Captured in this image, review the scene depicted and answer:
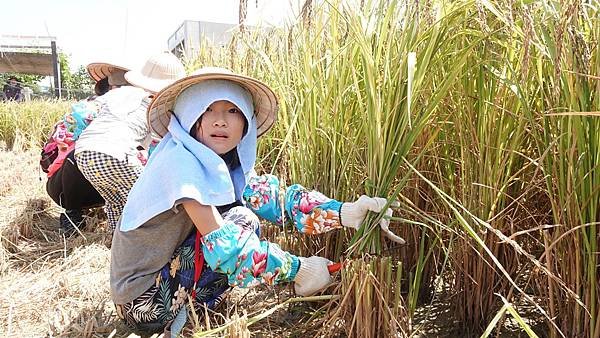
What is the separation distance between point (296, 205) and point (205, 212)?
0.26 m

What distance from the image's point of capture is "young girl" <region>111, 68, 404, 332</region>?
117cm

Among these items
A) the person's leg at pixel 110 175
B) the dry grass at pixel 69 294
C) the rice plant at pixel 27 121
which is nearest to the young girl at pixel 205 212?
the dry grass at pixel 69 294

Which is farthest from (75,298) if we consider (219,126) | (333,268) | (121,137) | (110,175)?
(333,268)

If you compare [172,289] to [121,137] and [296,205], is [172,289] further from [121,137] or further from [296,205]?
[121,137]

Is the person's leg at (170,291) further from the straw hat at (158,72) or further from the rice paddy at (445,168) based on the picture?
the straw hat at (158,72)

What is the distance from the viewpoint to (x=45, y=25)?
2.84 m

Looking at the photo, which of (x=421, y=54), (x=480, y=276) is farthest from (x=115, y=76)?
(x=480, y=276)

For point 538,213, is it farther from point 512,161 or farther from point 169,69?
point 169,69

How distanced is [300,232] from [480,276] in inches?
19.7

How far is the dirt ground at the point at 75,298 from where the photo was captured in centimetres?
129

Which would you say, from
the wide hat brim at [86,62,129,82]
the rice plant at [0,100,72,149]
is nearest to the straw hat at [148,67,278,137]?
the wide hat brim at [86,62,129,82]

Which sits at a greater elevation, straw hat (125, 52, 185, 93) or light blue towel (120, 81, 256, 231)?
straw hat (125, 52, 185, 93)

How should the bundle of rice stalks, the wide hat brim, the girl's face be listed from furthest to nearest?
1. the wide hat brim
2. the girl's face
3. the bundle of rice stalks

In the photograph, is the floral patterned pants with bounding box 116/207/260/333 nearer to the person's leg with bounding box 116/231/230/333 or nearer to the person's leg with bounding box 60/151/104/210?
the person's leg with bounding box 116/231/230/333
